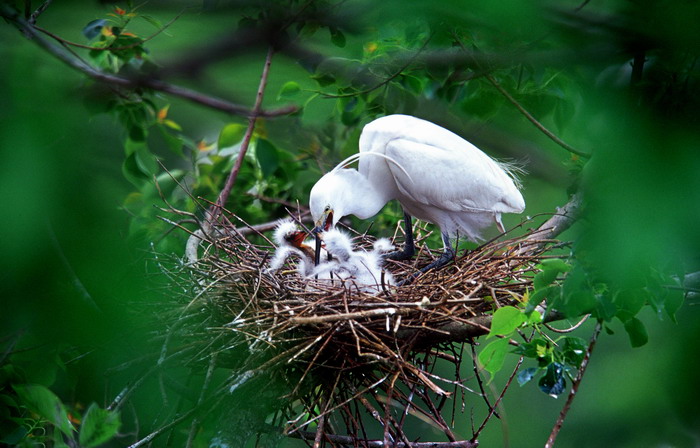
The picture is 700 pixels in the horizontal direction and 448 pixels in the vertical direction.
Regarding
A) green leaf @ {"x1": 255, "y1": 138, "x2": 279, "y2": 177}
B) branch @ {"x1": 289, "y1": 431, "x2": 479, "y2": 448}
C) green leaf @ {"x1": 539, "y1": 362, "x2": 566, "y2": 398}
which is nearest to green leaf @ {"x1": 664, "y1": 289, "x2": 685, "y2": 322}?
green leaf @ {"x1": 539, "y1": 362, "x2": 566, "y2": 398}

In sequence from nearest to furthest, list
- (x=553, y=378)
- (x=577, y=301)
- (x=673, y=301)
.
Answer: (x=577, y=301), (x=673, y=301), (x=553, y=378)

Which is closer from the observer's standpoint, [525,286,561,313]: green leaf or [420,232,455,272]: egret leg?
[525,286,561,313]: green leaf

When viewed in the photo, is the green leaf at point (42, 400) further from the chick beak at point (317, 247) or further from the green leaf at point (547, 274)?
the chick beak at point (317, 247)

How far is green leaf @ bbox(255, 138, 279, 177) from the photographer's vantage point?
3.30m

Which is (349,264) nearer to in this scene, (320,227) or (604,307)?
(320,227)

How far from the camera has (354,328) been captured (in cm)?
206

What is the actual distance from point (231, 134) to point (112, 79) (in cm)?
299

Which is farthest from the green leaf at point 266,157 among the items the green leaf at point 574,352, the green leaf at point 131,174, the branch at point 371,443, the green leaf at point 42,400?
the green leaf at point 42,400

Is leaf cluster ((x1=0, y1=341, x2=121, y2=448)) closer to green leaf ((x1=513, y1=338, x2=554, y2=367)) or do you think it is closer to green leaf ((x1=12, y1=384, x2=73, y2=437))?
green leaf ((x1=12, y1=384, x2=73, y2=437))

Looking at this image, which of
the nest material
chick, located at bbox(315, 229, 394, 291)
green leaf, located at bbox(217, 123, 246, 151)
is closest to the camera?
the nest material

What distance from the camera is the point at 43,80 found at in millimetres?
510

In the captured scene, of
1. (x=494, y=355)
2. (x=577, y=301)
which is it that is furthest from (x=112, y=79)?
(x=494, y=355)

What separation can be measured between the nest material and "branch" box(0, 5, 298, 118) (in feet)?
4.18

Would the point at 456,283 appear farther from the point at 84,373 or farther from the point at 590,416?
the point at 590,416
